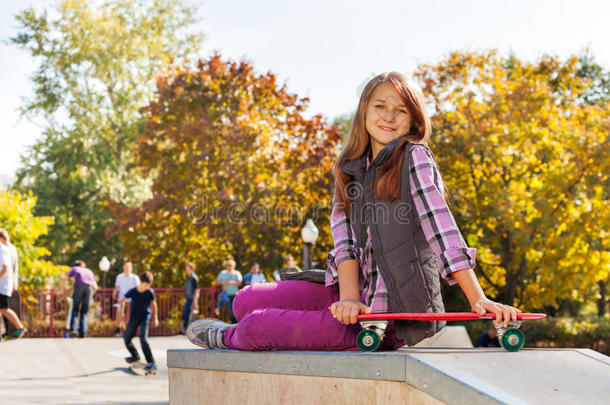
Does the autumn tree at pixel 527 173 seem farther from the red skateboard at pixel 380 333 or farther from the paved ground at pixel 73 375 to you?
the red skateboard at pixel 380 333

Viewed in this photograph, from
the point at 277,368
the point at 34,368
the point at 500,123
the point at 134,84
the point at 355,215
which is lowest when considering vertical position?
the point at 34,368

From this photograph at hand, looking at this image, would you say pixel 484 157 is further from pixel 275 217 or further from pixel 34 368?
pixel 34 368

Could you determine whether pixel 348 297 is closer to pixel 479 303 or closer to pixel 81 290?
pixel 479 303

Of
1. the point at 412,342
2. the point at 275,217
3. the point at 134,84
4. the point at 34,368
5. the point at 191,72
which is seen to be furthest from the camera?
the point at 134,84

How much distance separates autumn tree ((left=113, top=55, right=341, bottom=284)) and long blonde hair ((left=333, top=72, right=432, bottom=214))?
59.9ft

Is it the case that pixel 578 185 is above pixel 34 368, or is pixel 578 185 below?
above

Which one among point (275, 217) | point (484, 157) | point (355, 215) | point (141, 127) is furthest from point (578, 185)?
point (141, 127)

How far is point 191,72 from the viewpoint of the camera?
23.8 m

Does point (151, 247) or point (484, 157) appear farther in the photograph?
point (151, 247)

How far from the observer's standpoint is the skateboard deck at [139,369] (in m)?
11.4

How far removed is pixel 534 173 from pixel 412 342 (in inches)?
620

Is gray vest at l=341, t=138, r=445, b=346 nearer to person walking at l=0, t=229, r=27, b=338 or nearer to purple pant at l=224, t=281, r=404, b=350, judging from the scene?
purple pant at l=224, t=281, r=404, b=350

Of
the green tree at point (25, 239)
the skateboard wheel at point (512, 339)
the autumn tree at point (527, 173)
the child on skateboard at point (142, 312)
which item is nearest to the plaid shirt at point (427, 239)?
the skateboard wheel at point (512, 339)

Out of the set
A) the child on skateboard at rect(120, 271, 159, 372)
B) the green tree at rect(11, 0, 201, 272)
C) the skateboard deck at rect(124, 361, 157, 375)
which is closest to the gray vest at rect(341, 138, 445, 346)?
the child on skateboard at rect(120, 271, 159, 372)
